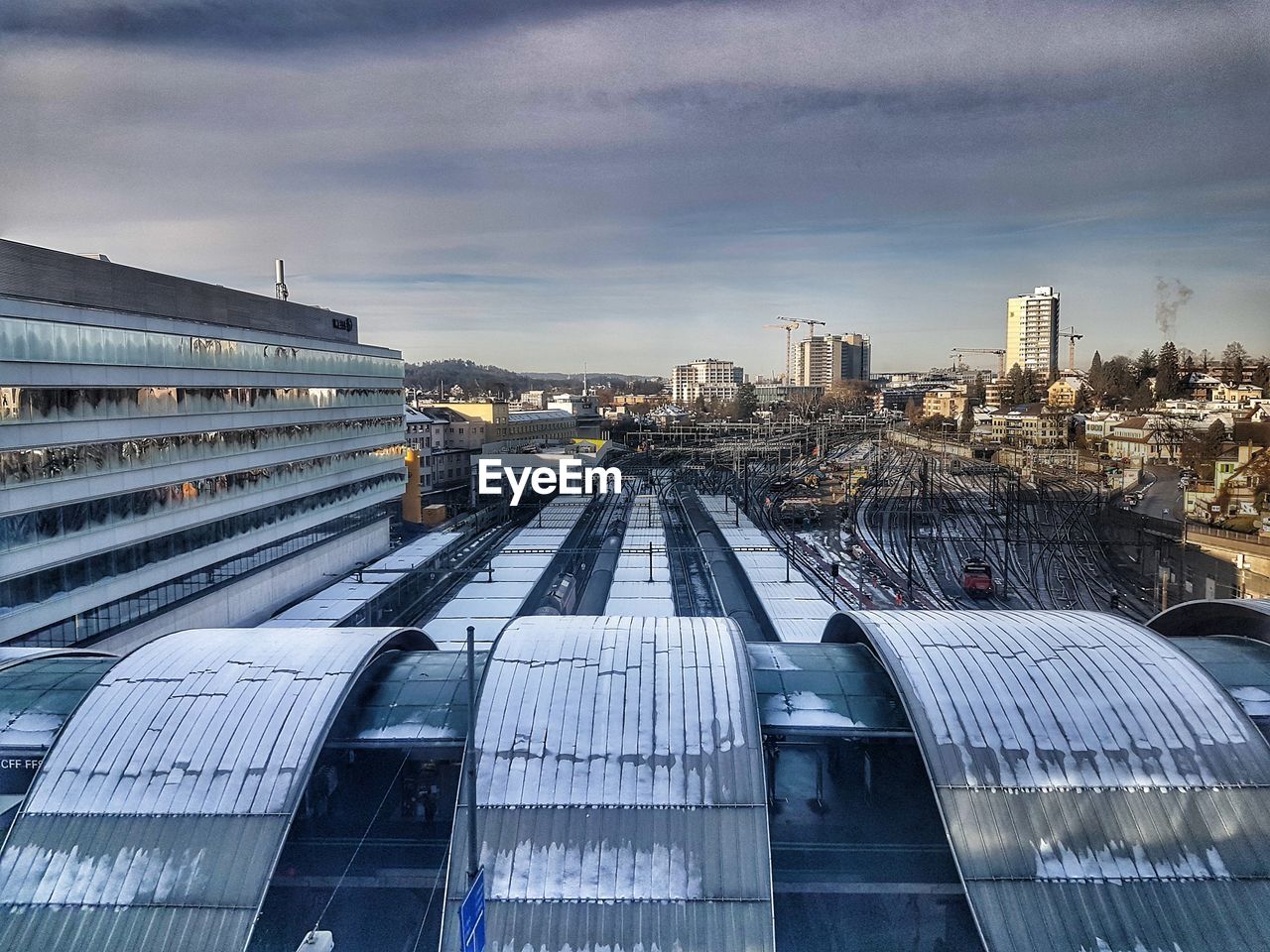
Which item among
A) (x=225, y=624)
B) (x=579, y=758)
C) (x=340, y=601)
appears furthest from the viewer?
(x=340, y=601)

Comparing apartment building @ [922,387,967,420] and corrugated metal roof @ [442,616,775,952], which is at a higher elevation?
apartment building @ [922,387,967,420]

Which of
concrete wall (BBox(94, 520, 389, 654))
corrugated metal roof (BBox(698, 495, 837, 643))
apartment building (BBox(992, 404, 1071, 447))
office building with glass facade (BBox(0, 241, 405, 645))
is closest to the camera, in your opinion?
office building with glass facade (BBox(0, 241, 405, 645))

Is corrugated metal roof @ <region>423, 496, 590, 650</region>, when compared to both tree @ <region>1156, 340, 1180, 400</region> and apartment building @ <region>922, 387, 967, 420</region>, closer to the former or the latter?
tree @ <region>1156, 340, 1180, 400</region>

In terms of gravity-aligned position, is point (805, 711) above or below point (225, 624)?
above

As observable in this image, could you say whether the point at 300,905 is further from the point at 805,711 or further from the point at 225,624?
the point at 225,624

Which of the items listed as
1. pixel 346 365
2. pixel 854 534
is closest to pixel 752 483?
pixel 854 534

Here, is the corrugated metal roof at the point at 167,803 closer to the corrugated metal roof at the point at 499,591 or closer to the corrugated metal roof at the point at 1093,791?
the corrugated metal roof at the point at 499,591

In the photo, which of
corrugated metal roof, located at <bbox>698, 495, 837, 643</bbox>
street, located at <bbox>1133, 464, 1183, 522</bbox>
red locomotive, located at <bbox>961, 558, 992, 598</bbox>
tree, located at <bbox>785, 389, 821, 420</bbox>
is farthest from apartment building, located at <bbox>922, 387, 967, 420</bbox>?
red locomotive, located at <bbox>961, 558, 992, 598</bbox>
